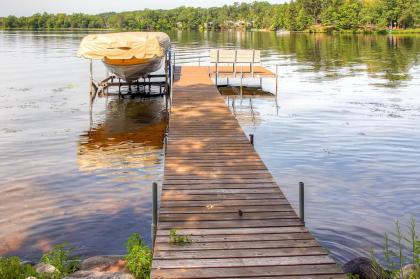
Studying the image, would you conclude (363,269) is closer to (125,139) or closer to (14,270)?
(14,270)

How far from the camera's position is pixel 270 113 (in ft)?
72.6

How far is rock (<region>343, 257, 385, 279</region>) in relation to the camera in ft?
24.1

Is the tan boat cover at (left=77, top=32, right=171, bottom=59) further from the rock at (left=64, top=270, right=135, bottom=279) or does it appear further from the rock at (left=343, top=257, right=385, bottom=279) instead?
the rock at (left=343, top=257, right=385, bottom=279)

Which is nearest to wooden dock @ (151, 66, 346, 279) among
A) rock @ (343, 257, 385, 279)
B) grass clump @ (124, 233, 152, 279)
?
grass clump @ (124, 233, 152, 279)

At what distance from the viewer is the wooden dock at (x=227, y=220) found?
6227 mm

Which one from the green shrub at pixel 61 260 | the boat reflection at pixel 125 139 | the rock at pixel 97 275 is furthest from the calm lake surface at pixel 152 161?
the rock at pixel 97 275

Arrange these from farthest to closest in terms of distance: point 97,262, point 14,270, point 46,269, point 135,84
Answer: point 135,84 < point 97,262 < point 46,269 < point 14,270

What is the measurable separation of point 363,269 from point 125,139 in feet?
37.8

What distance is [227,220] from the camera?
7859mm

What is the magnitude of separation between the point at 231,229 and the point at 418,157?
9518 mm

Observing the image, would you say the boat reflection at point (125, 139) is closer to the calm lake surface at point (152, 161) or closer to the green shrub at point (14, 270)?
the calm lake surface at point (152, 161)

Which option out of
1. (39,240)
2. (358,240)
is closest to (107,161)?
(39,240)

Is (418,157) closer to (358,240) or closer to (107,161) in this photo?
(358,240)

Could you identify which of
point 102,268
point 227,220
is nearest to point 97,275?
point 102,268
